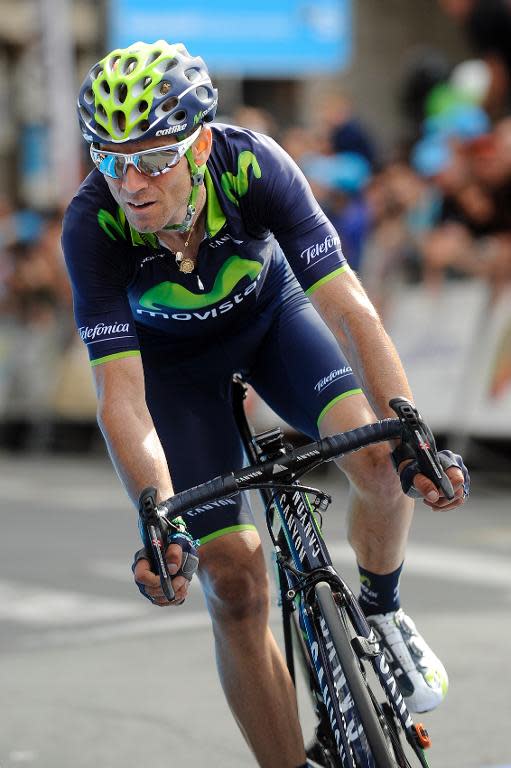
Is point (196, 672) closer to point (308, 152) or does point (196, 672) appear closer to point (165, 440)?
point (165, 440)

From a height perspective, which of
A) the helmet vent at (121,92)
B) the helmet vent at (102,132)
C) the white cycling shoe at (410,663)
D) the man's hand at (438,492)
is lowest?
the white cycling shoe at (410,663)

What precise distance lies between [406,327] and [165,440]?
24.4 ft

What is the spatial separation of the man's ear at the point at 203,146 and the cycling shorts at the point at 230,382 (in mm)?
742

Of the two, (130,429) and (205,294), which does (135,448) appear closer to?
(130,429)

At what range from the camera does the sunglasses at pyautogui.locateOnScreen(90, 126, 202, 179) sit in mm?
3957

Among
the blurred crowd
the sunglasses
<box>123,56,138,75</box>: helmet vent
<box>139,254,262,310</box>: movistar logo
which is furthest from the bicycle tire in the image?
the blurred crowd

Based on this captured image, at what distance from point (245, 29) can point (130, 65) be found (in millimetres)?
18775

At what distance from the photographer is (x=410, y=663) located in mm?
4520

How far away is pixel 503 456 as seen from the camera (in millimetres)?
11766

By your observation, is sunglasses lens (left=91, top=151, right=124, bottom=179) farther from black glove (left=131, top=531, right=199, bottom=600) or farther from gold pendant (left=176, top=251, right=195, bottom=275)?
black glove (left=131, top=531, right=199, bottom=600)

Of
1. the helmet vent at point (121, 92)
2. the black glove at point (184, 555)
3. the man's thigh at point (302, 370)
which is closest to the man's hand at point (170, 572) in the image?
the black glove at point (184, 555)

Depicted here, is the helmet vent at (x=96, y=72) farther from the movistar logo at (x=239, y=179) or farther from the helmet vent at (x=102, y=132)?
the movistar logo at (x=239, y=179)

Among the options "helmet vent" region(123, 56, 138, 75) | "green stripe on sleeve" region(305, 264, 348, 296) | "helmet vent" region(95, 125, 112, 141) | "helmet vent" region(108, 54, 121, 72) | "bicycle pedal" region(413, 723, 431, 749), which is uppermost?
"helmet vent" region(123, 56, 138, 75)

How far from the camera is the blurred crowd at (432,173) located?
11.4 m
